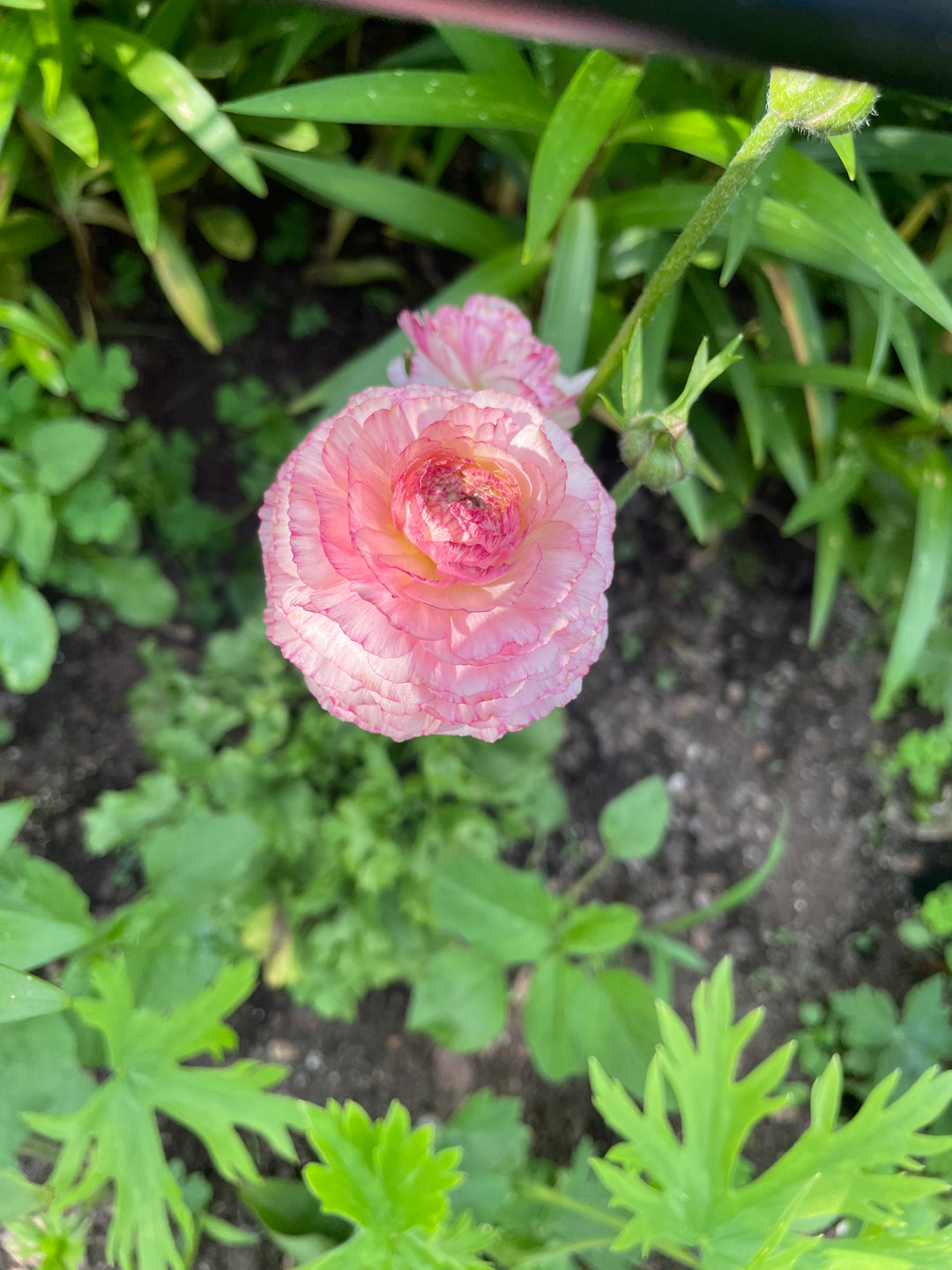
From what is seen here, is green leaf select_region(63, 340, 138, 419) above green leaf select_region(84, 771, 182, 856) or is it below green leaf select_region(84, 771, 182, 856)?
above

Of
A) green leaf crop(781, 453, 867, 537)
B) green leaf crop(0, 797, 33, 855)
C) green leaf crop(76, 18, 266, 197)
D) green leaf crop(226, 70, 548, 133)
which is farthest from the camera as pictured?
green leaf crop(781, 453, 867, 537)

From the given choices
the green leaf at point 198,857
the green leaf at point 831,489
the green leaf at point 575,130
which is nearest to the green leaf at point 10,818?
the green leaf at point 198,857

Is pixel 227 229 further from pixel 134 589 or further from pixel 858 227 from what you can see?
pixel 858 227

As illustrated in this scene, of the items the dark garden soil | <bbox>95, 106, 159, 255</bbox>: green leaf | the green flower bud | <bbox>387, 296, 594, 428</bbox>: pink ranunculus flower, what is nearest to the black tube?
the green flower bud

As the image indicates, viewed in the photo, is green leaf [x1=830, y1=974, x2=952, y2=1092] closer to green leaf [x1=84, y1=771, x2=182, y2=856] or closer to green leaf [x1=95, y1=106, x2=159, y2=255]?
green leaf [x1=84, y1=771, x2=182, y2=856]

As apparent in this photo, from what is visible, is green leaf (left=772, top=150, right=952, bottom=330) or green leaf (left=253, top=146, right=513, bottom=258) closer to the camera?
green leaf (left=772, top=150, right=952, bottom=330)

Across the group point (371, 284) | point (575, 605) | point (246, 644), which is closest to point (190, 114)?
point (371, 284)

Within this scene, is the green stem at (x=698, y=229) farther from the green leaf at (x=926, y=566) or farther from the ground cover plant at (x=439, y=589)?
the green leaf at (x=926, y=566)
